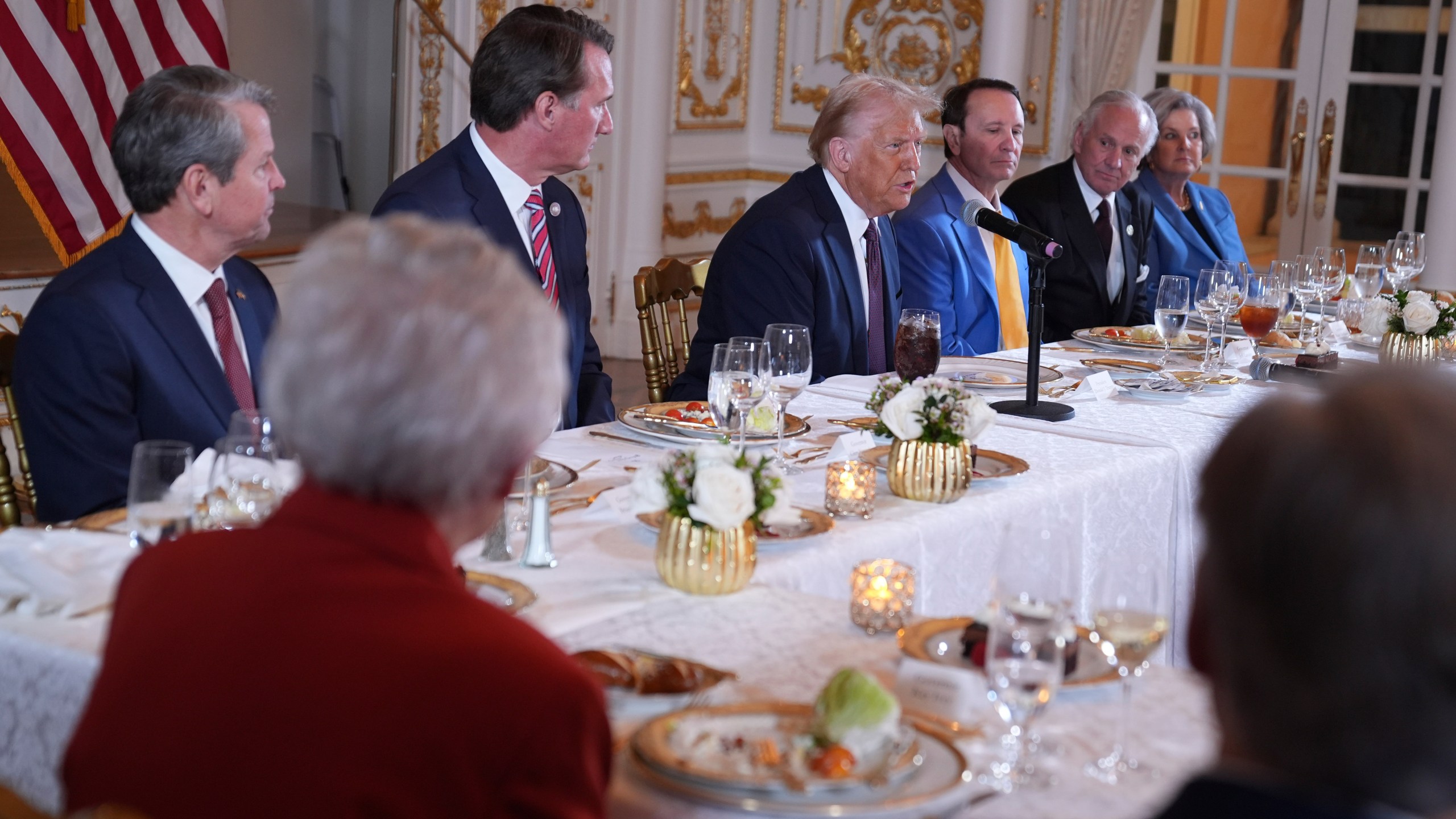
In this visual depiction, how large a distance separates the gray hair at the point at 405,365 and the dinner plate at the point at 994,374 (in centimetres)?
186

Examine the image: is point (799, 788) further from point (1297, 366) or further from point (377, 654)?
point (1297, 366)

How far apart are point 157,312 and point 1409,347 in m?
2.66

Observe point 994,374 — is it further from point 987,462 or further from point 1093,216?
point 1093,216

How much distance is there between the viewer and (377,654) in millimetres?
907

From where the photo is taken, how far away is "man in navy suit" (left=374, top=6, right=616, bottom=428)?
302 cm

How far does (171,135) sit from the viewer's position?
223 cm

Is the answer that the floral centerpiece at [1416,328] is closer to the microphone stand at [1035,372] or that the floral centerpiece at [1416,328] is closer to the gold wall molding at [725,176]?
the microphone stand at [1035,372]

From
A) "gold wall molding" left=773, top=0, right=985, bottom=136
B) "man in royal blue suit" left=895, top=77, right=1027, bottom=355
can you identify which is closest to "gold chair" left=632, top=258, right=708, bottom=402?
"man in royal blue suit" left=895, top=77, right=1027, bottom=355

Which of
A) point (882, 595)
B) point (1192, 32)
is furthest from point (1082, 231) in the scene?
point (882, 595)

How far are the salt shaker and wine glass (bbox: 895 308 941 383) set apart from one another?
3.10ft

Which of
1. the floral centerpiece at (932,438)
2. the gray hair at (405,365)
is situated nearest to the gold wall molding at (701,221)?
the floral centerpiece at (932,438)

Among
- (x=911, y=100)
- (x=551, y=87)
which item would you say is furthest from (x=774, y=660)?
(x=911, y=100)

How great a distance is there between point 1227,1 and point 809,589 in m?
6.05

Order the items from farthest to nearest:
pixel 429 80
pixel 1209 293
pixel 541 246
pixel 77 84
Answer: pixel 429 80
pixel 77 84
pixel 1209 293
pixel 541 246
